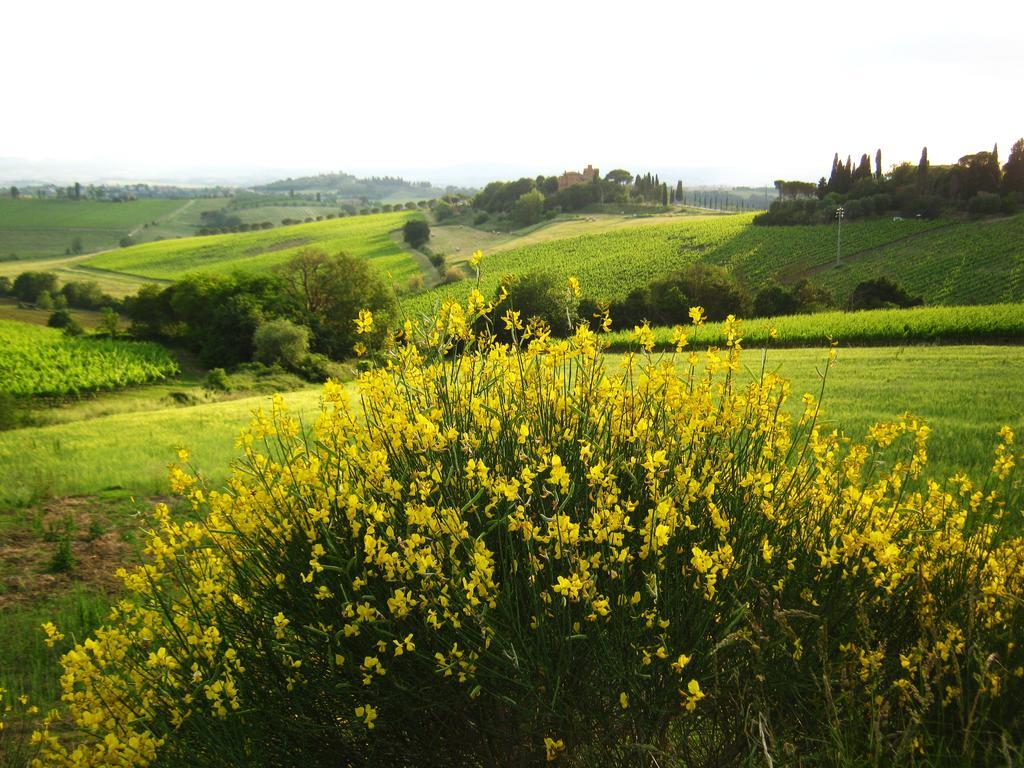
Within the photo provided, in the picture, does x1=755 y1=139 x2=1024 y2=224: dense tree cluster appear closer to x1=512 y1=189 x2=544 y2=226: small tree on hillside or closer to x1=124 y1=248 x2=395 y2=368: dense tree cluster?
x1=512 y1=189 x2=544 y2=226: small tree on hillside

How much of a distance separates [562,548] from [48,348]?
45.6m

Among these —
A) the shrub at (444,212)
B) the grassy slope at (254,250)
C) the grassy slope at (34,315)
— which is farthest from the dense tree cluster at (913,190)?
the grassy slope at (34,315)

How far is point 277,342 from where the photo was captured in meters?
41.3

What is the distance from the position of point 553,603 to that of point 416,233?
80245 millimetres

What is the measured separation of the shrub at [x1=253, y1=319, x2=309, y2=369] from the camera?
40719 mm

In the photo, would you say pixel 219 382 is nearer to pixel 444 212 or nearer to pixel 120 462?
pixel 120 462

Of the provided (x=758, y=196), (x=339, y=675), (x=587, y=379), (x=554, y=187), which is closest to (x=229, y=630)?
(x=339, y=675)

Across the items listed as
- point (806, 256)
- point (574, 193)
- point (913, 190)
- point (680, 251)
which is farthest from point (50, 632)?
point (574, 193)

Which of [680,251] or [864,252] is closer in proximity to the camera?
[864,252]

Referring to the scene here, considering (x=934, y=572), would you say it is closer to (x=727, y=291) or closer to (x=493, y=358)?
(x=493, y=358)

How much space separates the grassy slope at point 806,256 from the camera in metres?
46.8

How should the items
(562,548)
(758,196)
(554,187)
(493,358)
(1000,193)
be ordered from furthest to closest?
(758,196), (554,187), (1000,193), (493,358), (562,548)

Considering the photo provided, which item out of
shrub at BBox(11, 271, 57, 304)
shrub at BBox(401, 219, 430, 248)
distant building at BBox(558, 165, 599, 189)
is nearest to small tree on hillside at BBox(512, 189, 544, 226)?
distant building at BBox(558, 165, 599, 189)

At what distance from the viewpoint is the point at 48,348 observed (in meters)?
39.1
